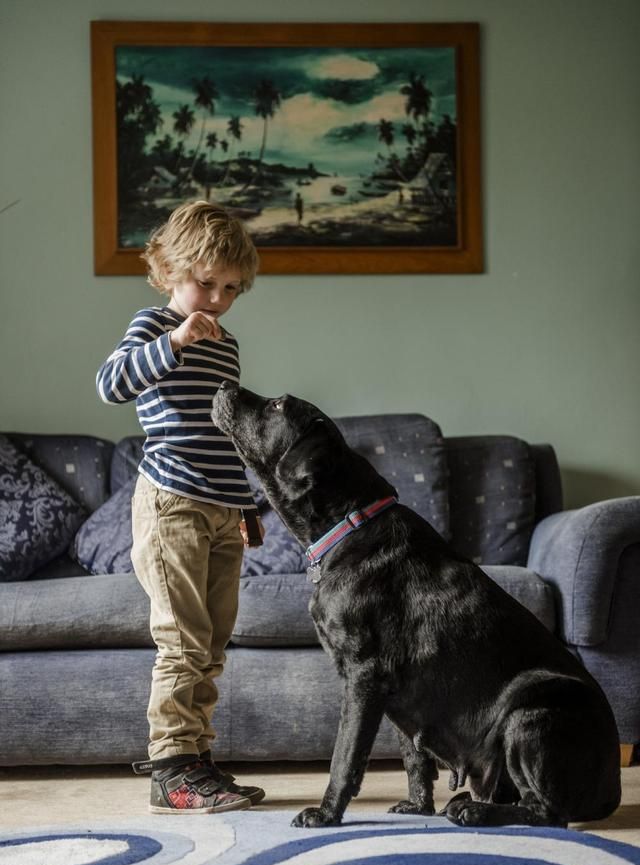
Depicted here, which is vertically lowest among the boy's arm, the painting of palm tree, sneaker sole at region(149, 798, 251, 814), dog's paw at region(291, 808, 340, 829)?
sneaker sole at region(149, 798, 251, 814)

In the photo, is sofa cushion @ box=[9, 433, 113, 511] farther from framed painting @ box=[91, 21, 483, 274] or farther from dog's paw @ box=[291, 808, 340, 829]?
dog's paw @ box=[291, 808, 340, 829]

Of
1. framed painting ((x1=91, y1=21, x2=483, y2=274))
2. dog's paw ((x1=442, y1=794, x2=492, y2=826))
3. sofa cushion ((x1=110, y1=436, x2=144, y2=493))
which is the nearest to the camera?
dog's paw ((x1=442, y1=794, x2=492, y2=826))

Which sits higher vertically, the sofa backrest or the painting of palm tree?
the painting of palm tree

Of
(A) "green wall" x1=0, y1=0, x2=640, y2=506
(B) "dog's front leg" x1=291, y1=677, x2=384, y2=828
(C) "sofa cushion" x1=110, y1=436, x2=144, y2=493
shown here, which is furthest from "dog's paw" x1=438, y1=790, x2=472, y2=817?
(A) "green wall" x1=0, y1=0, x2=640, y2=506

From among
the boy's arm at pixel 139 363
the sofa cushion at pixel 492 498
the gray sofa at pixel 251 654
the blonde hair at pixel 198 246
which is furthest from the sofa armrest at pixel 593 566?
the boy's arm at pixel 139 363

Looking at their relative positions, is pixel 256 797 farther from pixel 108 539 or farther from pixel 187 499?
pixel 108 539

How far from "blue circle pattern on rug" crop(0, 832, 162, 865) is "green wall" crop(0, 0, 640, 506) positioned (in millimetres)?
1989

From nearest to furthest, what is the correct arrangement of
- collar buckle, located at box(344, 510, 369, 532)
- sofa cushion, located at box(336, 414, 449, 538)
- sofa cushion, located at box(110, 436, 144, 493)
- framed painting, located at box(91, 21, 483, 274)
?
collar buckle, located at box(344, 510, 369, 532) → sofa cushion, located at box(336, 414, 449, 538) → sofa cushion, located at box(110, 436, 144, 493) → framed painting, located at box(91, 21, 483, 274)

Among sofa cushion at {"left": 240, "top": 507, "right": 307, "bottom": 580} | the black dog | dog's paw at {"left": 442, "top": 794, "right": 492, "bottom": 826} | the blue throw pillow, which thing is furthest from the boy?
the blue throw pillow

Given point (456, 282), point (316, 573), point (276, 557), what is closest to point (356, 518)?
point (316, 573)

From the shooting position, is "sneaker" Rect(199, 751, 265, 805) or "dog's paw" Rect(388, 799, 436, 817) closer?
"dog's paw" Rect(388, 799, 436, 817)

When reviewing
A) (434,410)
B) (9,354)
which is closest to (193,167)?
(9,354)

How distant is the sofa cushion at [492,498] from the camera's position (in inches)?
129

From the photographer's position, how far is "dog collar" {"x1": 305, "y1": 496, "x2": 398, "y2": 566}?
6.29 ft
